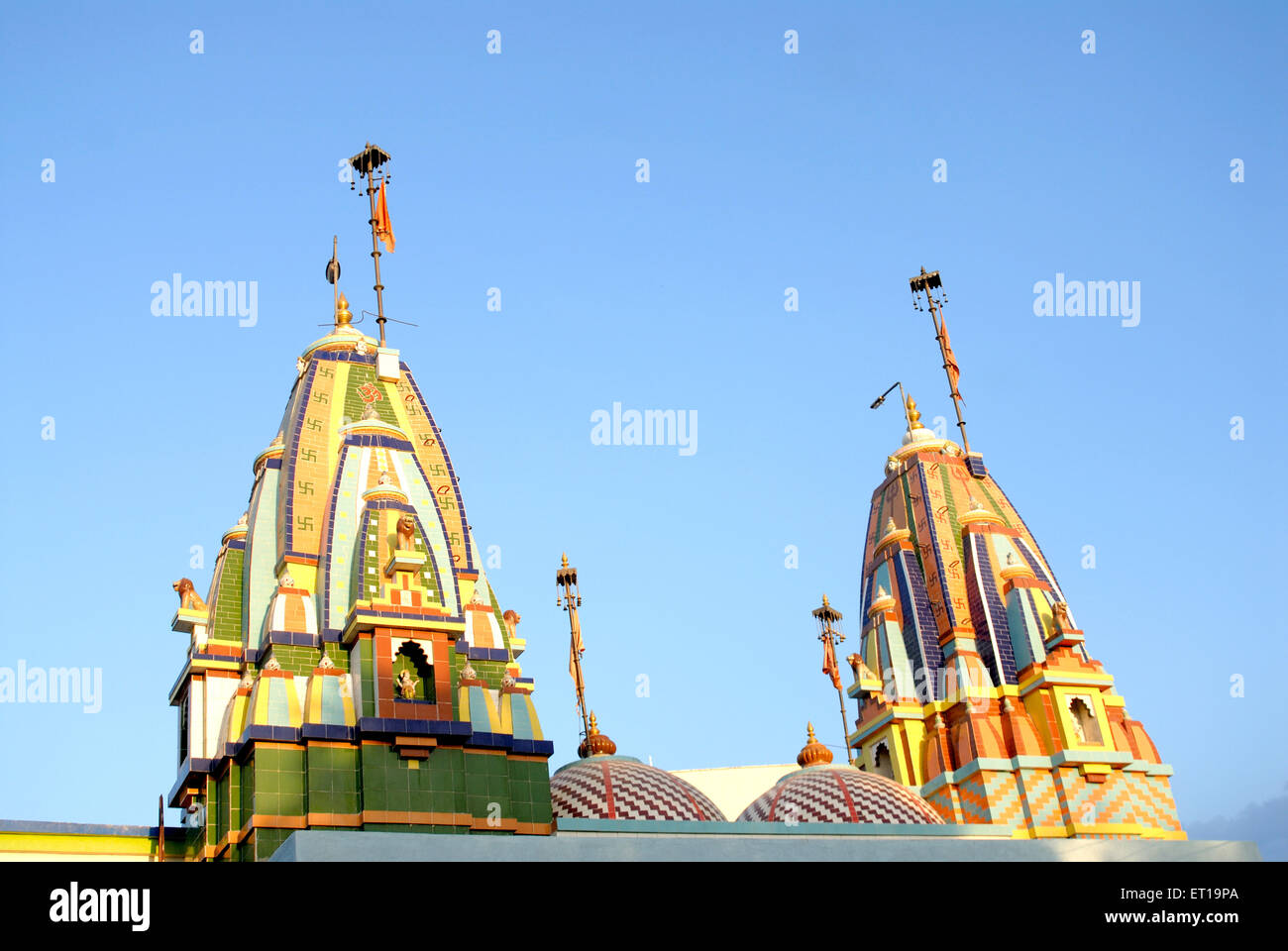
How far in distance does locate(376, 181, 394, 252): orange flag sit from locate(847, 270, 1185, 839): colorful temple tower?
Result: 14.0 m

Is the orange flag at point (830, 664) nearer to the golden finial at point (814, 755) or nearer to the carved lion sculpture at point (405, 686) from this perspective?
the golden finial at point (814, 755)

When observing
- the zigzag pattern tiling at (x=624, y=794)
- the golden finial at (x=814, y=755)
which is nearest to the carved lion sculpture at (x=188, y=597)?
the zigzag pattern tiling at (x=624, y=794)

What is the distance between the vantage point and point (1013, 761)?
31.0 metres

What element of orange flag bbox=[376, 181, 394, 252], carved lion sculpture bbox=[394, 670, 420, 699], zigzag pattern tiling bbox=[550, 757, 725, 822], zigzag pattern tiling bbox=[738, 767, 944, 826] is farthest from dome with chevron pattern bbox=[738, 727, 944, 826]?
orange flag bbox=[376, 181, 394, 252]

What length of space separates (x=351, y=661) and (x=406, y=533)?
228 centimetres

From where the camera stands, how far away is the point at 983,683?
3241cm

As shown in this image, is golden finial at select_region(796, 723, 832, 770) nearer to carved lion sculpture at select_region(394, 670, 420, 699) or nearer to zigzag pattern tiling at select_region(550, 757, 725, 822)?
zigzag pattern tiling at select_region(550, 757, 725, 822)

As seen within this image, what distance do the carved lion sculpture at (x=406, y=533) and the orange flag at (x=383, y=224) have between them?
355 inches

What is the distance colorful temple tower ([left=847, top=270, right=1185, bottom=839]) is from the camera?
101 feet

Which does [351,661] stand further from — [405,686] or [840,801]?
[840,801]
